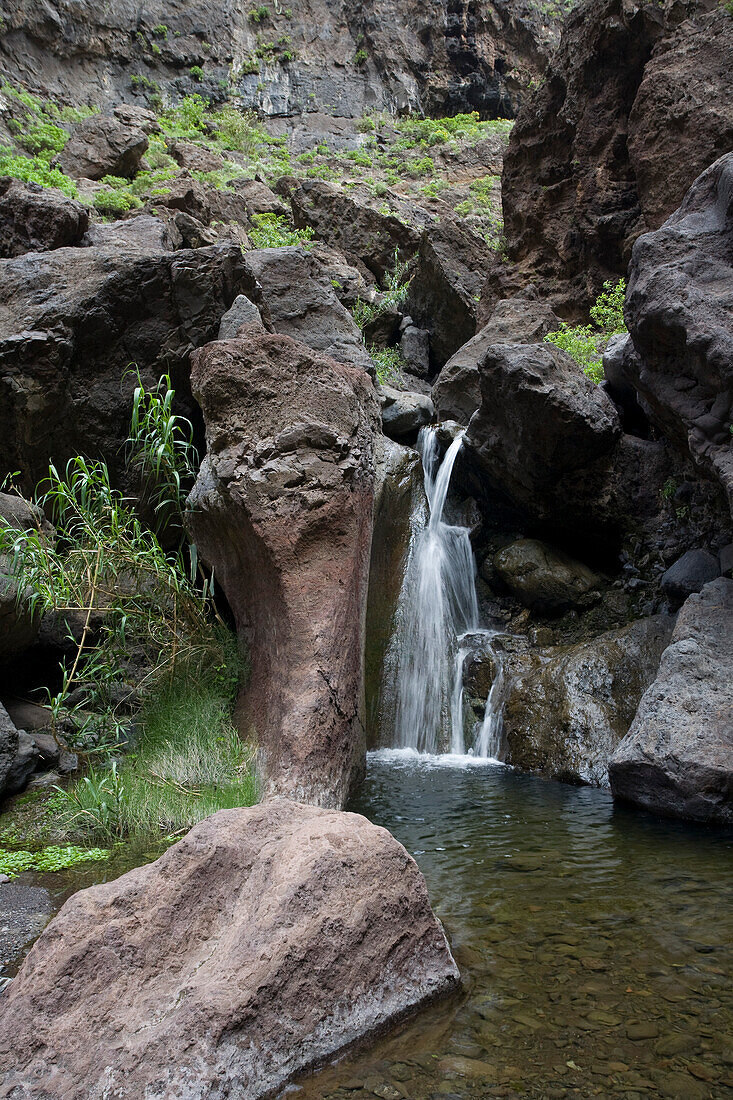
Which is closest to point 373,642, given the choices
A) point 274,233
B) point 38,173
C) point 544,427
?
point 544,427

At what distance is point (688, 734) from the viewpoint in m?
5.11

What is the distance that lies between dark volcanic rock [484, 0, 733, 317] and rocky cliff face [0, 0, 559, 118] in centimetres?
1968

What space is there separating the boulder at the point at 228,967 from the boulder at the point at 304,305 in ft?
27.6

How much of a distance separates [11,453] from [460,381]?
726 cm

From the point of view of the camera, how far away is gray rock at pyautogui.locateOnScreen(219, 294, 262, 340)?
780cm

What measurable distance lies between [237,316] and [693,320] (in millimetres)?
4690

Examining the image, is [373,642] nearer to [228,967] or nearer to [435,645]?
[435,645]

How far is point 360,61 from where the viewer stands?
32188mm

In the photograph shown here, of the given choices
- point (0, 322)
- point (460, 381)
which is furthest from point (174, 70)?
point (0, 322)

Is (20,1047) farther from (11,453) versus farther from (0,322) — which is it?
(0,322)

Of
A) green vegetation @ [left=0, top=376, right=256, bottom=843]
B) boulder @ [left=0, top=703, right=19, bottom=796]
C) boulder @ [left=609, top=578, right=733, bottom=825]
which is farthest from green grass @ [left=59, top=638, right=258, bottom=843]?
boulder @ [left=609, top=578, right=733, bottom=825]

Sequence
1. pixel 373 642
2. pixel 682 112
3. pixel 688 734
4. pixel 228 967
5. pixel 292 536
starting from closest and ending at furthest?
pixel 228 967
pixel 688 734
pixel 292 536
pixel 373 642
pixel 682 112

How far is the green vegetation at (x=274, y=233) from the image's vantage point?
1573 centimetres

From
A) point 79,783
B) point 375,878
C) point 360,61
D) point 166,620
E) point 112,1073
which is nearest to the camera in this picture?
point 112,1073
